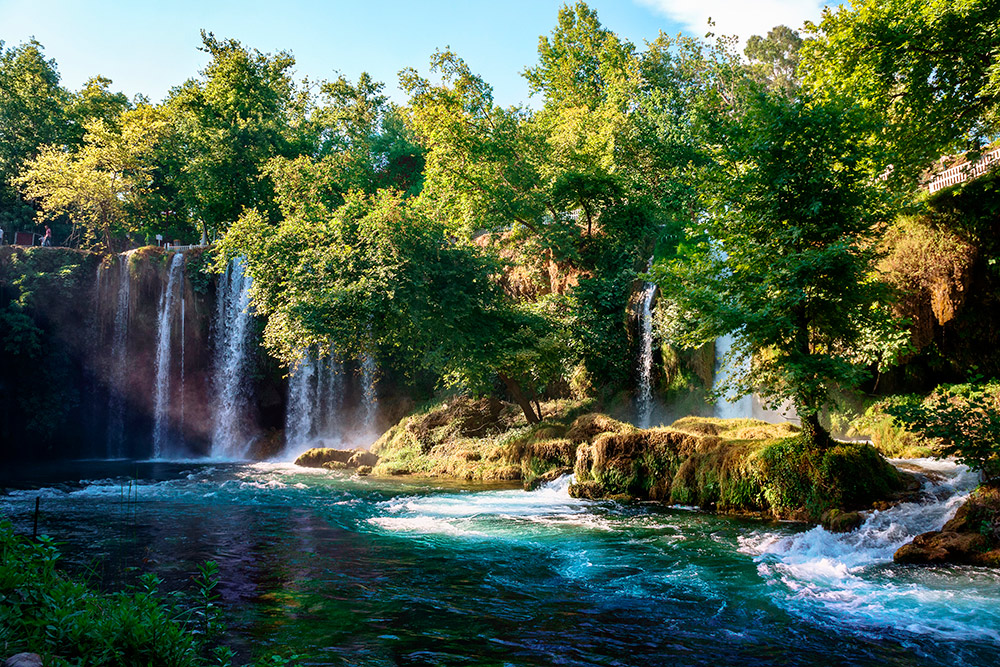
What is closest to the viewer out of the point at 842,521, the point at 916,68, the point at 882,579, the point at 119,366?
the point at 882,579

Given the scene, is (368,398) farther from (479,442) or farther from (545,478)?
(545,478)

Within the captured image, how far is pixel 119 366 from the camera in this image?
31109 millimetres

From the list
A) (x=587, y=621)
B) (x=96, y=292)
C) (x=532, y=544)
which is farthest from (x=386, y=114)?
(x=587, y=621)

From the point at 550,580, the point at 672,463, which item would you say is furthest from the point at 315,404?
the point at 550,580

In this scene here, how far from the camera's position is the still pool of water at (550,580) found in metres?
6.32

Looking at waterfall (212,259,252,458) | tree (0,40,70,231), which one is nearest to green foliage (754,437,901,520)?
waterfall (212,259,252,458)

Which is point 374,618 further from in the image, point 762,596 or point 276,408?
point 276,408

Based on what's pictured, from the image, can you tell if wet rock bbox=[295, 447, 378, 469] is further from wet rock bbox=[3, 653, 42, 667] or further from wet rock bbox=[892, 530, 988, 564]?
wet rock bbox=[3, 653, 42, 667]

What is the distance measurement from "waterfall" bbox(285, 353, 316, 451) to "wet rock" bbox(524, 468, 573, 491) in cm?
1558

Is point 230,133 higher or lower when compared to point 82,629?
higher

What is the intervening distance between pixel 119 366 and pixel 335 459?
14.0 meters

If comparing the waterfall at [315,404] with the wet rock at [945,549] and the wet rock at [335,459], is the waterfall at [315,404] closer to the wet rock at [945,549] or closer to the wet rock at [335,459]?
the wet rock at [335,459]

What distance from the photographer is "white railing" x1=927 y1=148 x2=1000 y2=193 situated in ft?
58.4

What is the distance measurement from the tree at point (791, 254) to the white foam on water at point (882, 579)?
2.29 meters
